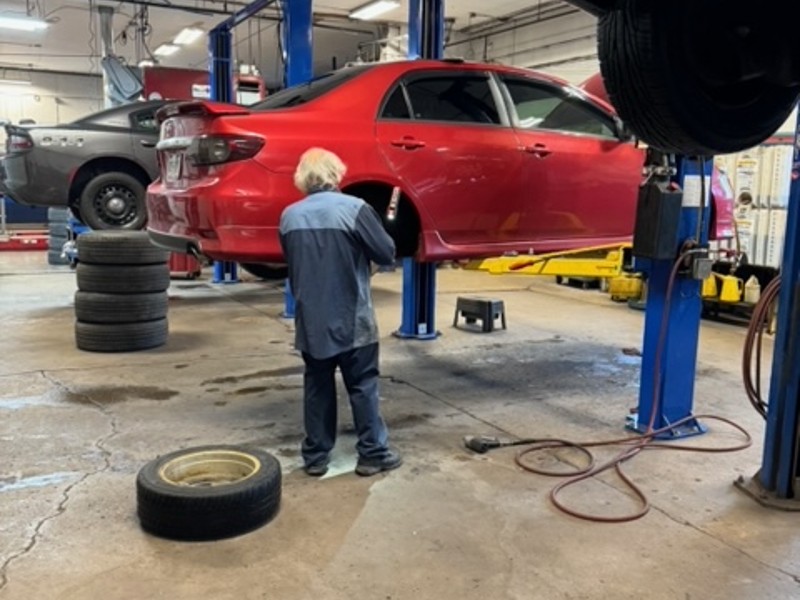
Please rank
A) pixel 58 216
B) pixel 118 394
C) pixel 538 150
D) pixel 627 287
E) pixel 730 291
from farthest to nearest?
pixel 58 216, pixel 627 287, pixel 730 291, pixel 538 150, pixel 118 394

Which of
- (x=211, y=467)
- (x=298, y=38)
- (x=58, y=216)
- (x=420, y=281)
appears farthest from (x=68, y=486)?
(x=58, y=216)

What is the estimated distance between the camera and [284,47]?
6.35 metres

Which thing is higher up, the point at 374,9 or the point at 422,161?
the point at 374,9

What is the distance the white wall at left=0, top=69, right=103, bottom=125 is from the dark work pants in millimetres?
21761

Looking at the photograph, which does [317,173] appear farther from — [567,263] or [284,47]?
[284,47]

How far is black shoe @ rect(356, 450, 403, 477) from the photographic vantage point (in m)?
2.98

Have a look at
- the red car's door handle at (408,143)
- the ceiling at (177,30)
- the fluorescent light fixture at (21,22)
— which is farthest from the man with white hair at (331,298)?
the fluorescent light fixture at (21,22)

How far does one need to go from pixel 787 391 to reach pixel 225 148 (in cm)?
273

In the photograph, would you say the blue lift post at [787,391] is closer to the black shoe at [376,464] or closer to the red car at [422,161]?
the black shoe at [376,464]

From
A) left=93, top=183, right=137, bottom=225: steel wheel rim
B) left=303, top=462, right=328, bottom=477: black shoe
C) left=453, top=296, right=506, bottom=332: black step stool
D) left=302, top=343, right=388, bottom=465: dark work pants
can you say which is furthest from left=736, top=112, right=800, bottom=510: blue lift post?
left=93, top=183, right=137, bottom=225: steel wheel rim

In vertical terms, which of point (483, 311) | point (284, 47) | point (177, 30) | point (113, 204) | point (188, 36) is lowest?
point (483, 311)

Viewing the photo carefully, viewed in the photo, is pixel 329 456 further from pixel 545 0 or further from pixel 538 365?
pixel 545 0

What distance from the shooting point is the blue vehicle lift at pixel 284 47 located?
600cm

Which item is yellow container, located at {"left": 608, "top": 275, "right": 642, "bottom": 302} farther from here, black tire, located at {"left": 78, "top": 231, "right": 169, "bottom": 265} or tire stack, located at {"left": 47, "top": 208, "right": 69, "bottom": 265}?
tire stack, located at {"left": 47, "top": 208, "right": 69, "bottom": 265}
